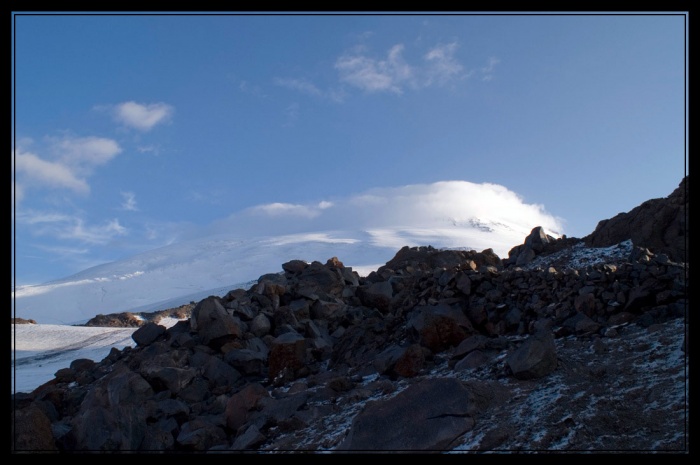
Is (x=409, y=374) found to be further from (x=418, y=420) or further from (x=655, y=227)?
(x=655, y=227)

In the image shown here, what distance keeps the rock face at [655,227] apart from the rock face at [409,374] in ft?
11.5

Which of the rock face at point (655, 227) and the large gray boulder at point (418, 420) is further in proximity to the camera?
the rock face at point (655, 227)

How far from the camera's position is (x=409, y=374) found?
6.26 metres

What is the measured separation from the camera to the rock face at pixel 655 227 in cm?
1109

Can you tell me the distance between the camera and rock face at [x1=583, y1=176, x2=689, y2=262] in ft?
36.4

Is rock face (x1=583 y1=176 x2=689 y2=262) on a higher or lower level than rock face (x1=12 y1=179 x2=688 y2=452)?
higher

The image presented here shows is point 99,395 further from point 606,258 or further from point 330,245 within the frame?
point 330,245

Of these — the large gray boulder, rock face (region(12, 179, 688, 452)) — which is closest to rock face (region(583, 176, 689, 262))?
rock face (region(12, 179, 688, 452))

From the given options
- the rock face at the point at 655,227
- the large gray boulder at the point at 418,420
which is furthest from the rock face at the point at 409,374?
the rock face at the point at 655,227

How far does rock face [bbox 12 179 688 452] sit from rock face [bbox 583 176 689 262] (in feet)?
11.5

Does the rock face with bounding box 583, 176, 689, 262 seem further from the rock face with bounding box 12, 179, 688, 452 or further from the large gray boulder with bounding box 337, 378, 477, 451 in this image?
the large gray boulder with bounding box 337, 378, 477, 451

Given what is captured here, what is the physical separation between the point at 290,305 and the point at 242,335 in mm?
1723

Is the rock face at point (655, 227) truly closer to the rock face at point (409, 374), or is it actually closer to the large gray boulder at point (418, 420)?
the rock face at point (409, 374)

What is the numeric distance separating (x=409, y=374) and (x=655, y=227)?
8.06 m
